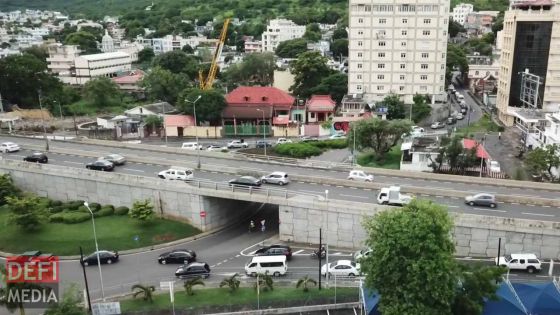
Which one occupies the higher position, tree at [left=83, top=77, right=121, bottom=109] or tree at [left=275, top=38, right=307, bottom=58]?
tree at [left=275, top=38, right=307, bottom=58]

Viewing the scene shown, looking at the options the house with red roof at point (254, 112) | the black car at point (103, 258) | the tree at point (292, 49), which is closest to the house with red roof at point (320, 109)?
the house with red roof at point (254, 112)

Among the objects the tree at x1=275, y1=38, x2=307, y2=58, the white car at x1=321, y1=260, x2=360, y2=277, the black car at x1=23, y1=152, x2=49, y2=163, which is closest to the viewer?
the white car at x1=321, y1=260, x2=360, y2=277

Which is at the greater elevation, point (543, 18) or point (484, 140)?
point (543, 18)

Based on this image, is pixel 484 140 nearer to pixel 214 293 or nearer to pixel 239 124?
pixel 239 124

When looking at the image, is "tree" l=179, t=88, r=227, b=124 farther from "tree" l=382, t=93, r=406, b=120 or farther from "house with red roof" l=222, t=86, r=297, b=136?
"tree" l=382, t=93, r=406, b=120

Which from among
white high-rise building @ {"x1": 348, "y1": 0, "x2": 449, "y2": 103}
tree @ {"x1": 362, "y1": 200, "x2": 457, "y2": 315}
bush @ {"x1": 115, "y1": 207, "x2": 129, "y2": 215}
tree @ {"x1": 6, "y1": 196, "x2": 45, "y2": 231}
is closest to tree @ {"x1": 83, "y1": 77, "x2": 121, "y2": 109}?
white high-rise building @ {"x1": 348, "y1": 0, "x2": 449, "y2": 103}

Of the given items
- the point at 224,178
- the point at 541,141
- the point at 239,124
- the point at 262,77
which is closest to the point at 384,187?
the point at 224,178
